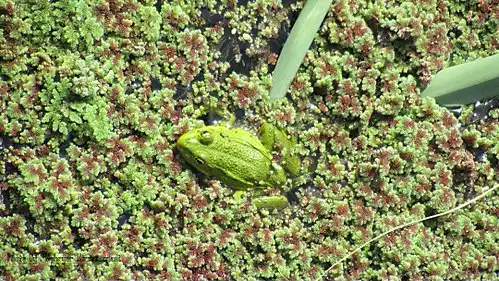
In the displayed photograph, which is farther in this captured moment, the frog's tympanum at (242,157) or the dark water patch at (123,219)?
the dark water patch at (123,219)

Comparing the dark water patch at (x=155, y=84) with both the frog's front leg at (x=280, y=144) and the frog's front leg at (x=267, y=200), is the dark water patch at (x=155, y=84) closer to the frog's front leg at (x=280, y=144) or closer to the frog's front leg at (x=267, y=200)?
the frog's front leg at (x=280, y=144)

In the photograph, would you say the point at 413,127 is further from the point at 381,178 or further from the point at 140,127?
the point at 140,127

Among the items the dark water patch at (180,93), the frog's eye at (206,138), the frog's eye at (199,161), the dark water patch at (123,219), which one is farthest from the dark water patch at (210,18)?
the dark water patch at (123,219)

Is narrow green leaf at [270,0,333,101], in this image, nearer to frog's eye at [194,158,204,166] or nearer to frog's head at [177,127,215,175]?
frog's head at [177,127,215,175]

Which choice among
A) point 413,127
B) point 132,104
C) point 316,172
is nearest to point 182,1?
point 132,104

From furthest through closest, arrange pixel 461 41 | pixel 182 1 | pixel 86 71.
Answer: pixel 461 41 < pixel 182 1 < pixel 86 71

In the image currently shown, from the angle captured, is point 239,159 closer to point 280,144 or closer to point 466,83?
point 280,144

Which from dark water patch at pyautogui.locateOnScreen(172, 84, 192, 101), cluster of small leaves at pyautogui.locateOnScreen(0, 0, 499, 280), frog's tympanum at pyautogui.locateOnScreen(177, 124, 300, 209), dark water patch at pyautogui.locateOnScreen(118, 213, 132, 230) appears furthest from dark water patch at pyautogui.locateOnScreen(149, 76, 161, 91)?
dark water patch at pyautogui.locateOnScreen(118, 213, 132, 230)
